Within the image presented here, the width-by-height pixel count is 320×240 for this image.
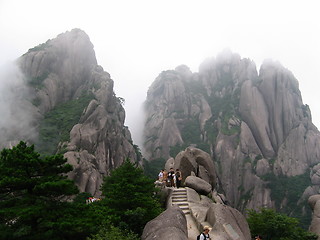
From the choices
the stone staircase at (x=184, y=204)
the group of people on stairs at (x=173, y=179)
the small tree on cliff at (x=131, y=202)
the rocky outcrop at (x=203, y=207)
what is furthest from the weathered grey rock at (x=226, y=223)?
the group of people on stairs at (x=173, y=179)

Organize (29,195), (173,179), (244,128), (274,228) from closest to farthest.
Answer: (29,195) → (173,179) → (274,228) → (244,128)

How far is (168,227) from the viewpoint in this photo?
493 inches

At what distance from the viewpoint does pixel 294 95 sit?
105m

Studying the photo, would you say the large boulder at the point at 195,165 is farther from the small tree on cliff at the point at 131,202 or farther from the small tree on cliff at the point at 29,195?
the small tree on cliff at the point at 29,195

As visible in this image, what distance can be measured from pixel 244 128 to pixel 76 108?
60164 millimetres

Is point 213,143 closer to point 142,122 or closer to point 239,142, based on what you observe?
point 239,142

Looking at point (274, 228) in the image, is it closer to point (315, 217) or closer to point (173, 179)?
point (315, 217)

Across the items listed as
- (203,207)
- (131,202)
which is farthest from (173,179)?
(131,202)

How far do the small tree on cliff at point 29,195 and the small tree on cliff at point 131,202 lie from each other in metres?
3.56

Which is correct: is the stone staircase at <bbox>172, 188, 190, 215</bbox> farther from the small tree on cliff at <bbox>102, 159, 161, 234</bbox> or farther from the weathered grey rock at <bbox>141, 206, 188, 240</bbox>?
the weathered grey rock at <bbox>141, 206, 188, 240</bbox>

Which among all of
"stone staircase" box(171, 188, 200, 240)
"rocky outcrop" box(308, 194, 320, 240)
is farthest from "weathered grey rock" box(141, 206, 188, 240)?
"rocky outcrop" box(308, 194, 320, 240)

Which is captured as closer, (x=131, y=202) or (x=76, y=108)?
(x=131, y=202)

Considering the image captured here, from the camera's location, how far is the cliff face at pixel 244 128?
301 ft

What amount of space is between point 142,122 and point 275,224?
358 feet
